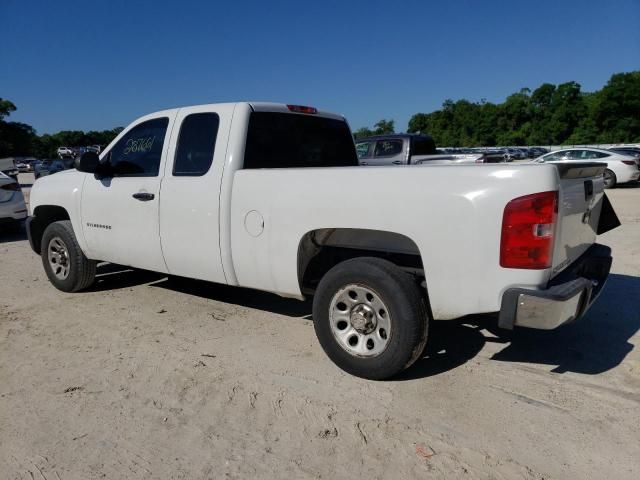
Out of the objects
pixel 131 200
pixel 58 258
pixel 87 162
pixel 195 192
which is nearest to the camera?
pixel 195 192

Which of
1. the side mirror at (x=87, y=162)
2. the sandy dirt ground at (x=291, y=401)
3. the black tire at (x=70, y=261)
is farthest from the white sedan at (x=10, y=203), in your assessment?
the side mirror at (x=87, y=162)

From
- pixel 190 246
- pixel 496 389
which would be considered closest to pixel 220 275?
pixel 190 246

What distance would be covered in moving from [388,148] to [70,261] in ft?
28.4

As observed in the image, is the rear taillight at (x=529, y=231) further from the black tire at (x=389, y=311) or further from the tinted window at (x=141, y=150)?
the tinted window at (x=141, y=150)

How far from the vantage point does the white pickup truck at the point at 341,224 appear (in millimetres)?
2982

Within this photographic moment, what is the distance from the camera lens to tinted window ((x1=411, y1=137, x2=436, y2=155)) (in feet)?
41.3

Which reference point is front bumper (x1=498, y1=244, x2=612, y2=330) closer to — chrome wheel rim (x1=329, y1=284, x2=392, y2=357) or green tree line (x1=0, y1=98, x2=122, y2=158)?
chrome wheel rim (x1=329, y1=284, x2=392, y2=357)

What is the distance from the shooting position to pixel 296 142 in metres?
4.77

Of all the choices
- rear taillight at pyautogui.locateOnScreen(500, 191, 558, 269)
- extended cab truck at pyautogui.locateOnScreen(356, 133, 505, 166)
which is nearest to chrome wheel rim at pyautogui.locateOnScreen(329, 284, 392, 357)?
rear taillight at pyautogui.locateOnScreen(500, 191, 558, 269)

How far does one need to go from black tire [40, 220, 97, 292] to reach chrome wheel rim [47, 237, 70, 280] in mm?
16

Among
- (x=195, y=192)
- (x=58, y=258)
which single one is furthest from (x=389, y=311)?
(x=58, y=258)

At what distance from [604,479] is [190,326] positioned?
11.3 feet

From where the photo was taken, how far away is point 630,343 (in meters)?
4.25

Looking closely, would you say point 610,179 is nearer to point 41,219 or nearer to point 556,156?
point 556,156
